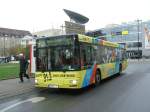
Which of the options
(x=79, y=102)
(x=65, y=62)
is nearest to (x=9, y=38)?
(x=65, y=62)

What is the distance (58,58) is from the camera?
41.5 feet

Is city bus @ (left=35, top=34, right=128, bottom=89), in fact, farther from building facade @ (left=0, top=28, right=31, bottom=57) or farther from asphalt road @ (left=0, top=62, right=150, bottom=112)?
building facade @ (left=0, top=28, right=31, bottom=57)

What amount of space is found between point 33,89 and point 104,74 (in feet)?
15.7

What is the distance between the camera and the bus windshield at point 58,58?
40.3ft

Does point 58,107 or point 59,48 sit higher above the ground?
point 59,48

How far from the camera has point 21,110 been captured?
9070 millimetres

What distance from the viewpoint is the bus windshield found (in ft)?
40.3

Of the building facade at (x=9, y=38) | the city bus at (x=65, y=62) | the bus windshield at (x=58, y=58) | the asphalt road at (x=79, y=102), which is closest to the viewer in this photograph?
the asphalt road at (x=79, y=102)

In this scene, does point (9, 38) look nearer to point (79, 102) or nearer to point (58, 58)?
point (58, 58)

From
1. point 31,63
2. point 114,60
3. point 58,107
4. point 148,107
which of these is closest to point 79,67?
point 58,107

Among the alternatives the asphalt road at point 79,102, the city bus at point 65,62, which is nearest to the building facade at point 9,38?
the city bus at point 65,62

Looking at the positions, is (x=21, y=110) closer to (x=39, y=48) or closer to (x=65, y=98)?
(x=65, y=98)

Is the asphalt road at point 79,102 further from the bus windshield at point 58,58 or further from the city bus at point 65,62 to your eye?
the bus windshield at point 58,58

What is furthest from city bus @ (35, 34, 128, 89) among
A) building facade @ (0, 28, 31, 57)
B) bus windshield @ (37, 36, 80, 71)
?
building facade @ (0, 28, 31, 57)
